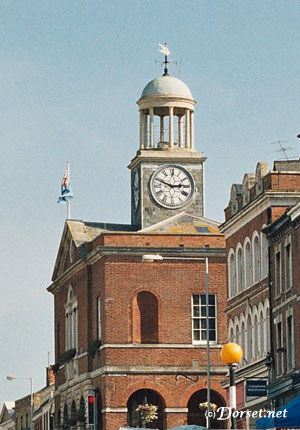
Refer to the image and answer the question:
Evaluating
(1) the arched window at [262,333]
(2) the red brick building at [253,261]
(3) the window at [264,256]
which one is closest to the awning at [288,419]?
(2) the red brick building at [253,261]

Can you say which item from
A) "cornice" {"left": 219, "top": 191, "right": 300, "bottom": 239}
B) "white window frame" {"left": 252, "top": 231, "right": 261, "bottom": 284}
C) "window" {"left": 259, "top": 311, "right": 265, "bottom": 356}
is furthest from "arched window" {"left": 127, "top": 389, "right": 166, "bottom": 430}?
"white window frame" {"left": 252, "top": 231, "right": 261, "bottom": 284}

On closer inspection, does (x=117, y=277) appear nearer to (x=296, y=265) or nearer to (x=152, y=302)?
(x=152, y=302)

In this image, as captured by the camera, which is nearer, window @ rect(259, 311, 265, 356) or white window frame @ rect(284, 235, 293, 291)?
white window frame @ rect(284, 235, 293, 291)

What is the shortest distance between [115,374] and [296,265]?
25.4 metres

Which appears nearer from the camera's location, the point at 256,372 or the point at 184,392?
the point at 256,372

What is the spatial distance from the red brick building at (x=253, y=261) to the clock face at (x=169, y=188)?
20.5 meters

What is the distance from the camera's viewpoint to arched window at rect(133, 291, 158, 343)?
84875mm

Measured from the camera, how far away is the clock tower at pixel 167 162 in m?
92.4

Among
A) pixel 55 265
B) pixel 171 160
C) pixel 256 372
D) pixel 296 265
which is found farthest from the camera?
pixel 55 265

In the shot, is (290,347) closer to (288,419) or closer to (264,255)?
(264,255)

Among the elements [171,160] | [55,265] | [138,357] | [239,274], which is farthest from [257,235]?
[55,265]

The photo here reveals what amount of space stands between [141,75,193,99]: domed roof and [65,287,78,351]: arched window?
41.5 ft

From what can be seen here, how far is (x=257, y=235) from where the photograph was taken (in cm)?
6681

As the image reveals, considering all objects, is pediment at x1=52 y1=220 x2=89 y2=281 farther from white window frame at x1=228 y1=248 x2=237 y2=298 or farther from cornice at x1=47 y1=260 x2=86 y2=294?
white window frame at x1=228 y1=248 x2=237 y2=298
